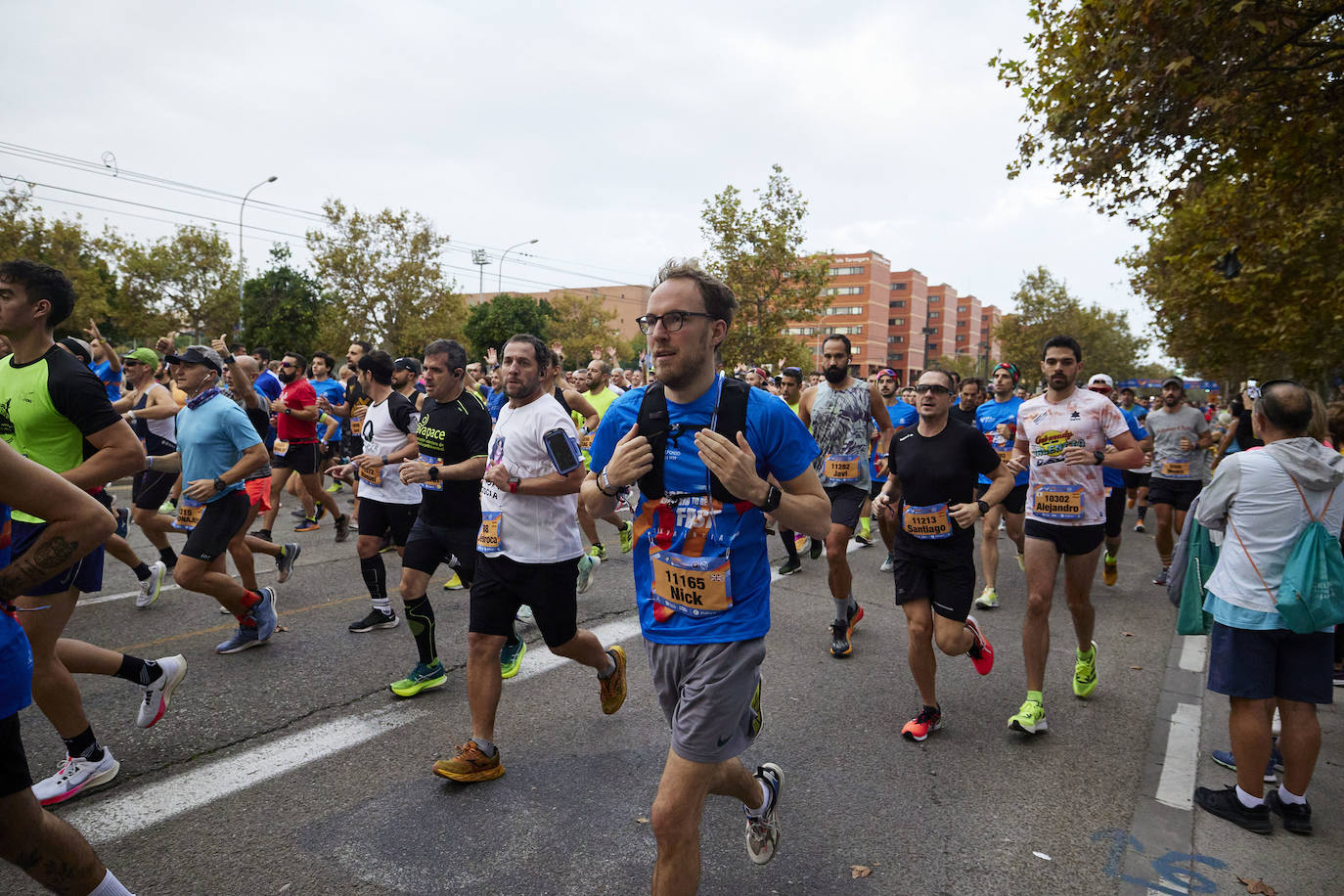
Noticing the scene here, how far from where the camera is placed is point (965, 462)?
4531 mm

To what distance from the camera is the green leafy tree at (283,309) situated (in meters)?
48.9

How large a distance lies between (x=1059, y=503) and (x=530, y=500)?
3.23 meters

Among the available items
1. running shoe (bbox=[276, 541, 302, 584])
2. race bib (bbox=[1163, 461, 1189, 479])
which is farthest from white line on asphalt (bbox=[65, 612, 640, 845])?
race bib (bbox=[1163, 461, 1189, 479])

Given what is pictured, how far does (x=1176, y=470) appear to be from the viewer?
9.07 metres

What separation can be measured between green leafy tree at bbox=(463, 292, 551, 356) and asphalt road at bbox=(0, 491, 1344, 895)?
57.6m

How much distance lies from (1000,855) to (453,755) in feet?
8.30

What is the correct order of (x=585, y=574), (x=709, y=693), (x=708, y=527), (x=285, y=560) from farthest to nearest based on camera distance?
(x=585, y=574) < (x=285, y=560) < (x=708, y=527) < (x=709, y=693)

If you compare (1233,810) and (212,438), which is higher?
(212,438)

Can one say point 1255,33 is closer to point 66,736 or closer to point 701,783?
point 701,783

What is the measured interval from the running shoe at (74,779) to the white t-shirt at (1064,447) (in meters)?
5.16

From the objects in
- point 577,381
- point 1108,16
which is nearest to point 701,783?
point 1108,16

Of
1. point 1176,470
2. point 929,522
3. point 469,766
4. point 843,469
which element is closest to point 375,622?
point 469,766

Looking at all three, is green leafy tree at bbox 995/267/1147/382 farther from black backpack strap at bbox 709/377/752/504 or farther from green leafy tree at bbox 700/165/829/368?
black backpack strap at bbox 709/377/752/504

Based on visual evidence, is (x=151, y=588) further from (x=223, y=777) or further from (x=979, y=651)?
(x=979, y=651)
